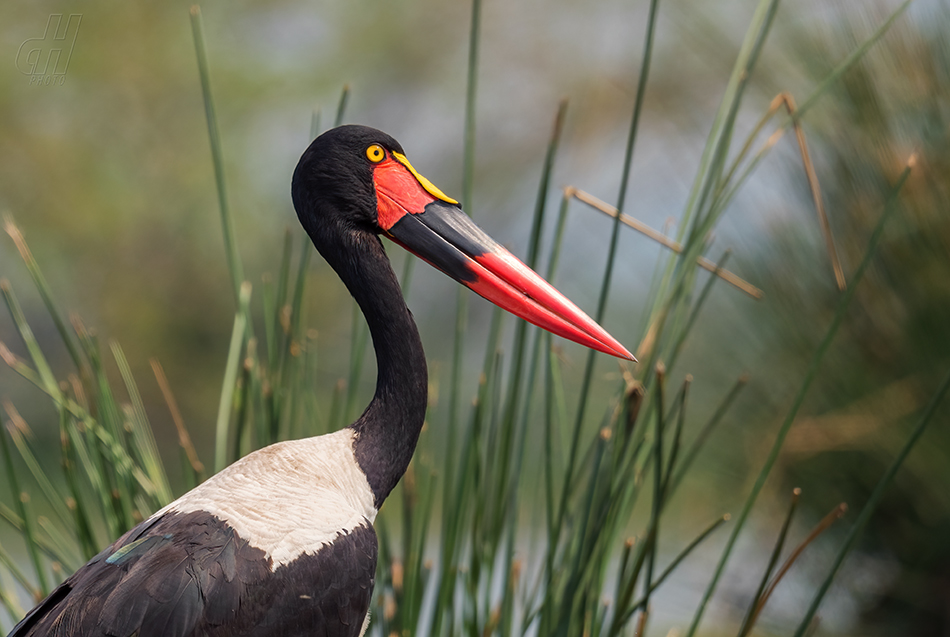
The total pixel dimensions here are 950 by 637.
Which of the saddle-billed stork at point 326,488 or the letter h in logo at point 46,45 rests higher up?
the letter h in logo at point 46,45

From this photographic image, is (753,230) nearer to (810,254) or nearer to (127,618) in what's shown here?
(810,254)

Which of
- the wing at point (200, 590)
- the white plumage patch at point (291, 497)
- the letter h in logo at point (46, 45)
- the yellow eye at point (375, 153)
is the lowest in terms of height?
the wing at point (200, 590)

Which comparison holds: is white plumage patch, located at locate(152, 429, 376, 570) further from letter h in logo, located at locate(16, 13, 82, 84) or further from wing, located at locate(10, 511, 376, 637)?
letter h in logo, located at locate(16, 13, 82, 84)

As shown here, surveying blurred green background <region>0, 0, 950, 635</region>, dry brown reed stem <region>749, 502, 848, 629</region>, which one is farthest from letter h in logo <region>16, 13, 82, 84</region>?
dry brown reed stem <region>749, 502, 848, 629</region>

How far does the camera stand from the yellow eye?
819 millimetres

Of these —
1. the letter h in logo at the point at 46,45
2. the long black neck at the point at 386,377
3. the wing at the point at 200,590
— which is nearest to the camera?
the wing at the point at 200,590

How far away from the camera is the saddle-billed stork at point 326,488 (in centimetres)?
64

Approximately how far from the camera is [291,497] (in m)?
0.73

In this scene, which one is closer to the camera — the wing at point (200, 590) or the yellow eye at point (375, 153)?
the wing at point (200, 590)

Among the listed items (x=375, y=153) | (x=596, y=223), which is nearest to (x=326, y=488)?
(x=375, y=153)

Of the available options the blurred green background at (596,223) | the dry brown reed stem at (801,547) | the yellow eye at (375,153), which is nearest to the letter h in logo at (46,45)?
the blurred green background at (596,223)

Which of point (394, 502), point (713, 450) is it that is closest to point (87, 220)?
point (394, 502)

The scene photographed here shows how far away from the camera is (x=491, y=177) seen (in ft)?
15.5

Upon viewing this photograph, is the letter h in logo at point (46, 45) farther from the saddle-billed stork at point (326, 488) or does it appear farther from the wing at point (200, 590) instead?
the wing at point (200, 590)
